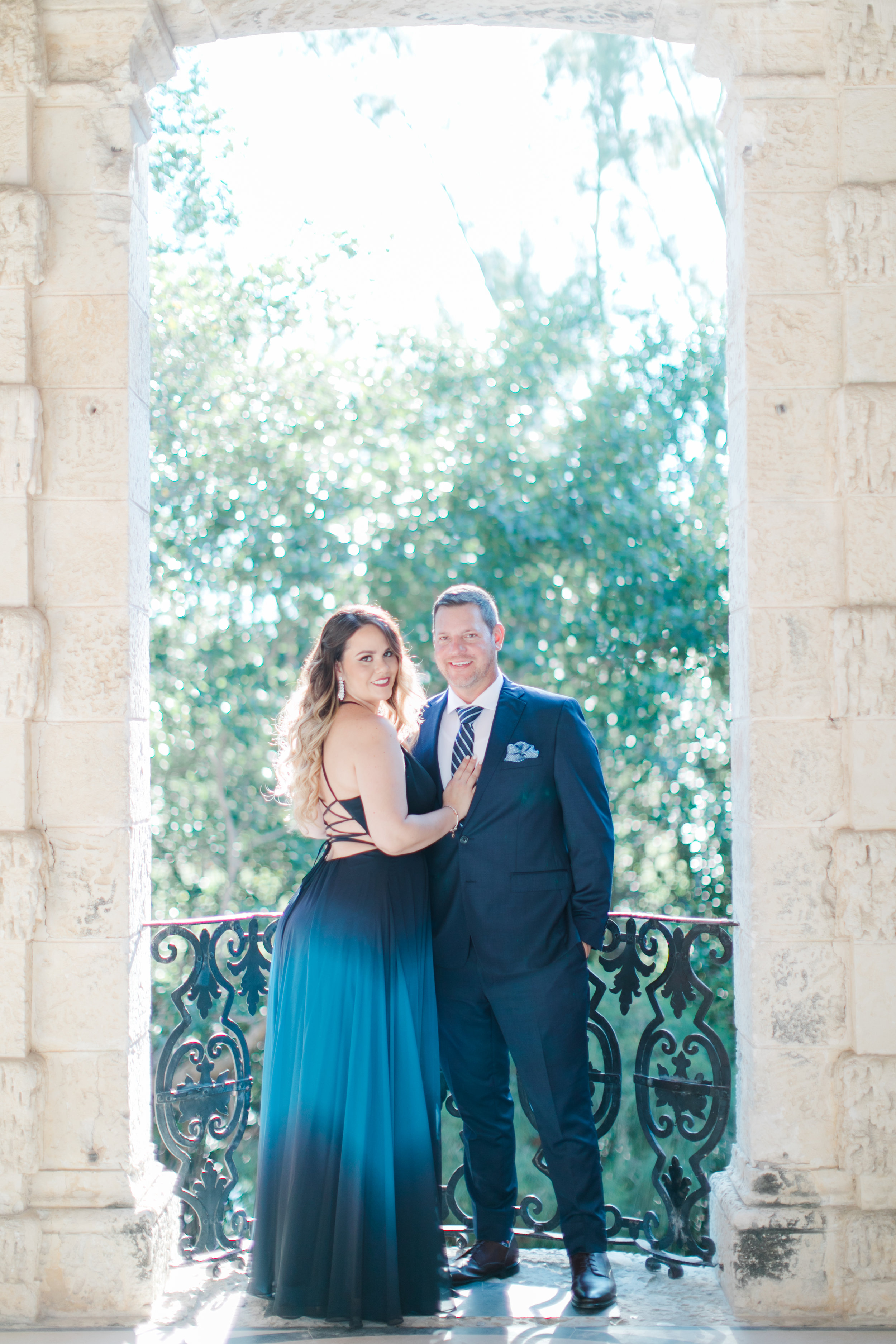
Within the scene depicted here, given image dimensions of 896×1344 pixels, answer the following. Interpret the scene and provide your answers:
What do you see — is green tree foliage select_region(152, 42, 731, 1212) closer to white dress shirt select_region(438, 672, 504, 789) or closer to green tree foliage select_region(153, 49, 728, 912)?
green tree foliage select_region(153, 49, 728, 912)

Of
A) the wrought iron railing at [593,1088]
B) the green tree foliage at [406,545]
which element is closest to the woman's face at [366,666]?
the wrought iron railing at [593,1088]

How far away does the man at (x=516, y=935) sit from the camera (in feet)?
9.04

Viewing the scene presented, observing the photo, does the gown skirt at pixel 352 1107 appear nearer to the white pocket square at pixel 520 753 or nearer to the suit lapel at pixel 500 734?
the suit lapel at pixel 500 734

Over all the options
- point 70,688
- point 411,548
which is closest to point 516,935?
point 70,688

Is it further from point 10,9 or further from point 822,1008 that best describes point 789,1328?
point 10,9

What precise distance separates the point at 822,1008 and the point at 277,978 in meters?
1.46

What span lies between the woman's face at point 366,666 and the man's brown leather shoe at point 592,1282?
162 centimetres

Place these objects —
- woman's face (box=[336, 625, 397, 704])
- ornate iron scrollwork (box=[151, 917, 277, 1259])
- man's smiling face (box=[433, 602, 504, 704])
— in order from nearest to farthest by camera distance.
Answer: woman's face (box=[336, 625, 397, 704]), man's smiling face (box=[433, 602, 504, 704]), ornate iron scrollwork (box=[151, 917, 277, 1259])

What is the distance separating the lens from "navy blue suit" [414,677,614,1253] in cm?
275

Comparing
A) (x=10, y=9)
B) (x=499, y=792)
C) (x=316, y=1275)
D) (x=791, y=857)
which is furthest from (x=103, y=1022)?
(x=10, y=9)

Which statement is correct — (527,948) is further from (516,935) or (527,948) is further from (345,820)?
(345,820)

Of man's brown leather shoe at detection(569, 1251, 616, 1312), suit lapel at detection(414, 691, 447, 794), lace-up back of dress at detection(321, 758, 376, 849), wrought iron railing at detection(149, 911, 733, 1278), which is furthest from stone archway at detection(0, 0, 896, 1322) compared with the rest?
suit lapel at detection(414, 691, 447, 794)

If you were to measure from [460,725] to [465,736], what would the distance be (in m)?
0.04

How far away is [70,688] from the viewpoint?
278 centimetres
